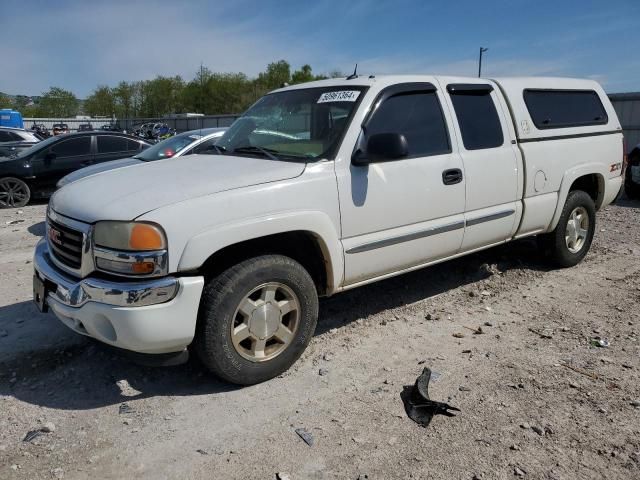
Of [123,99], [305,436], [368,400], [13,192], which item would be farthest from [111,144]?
[123,99]

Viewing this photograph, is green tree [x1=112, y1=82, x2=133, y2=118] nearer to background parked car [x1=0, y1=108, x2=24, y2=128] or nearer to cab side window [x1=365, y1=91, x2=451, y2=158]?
background parked car [x1=0, y1=108, x2=24, y2=128]

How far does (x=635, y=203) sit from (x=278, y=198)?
8955mm

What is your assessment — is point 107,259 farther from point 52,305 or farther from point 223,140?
point 223,140

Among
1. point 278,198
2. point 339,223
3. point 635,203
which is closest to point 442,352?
point 339,223

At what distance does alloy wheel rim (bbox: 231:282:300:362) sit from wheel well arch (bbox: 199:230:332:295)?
24cm

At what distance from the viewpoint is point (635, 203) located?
9719 millimetres

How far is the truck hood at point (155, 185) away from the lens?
292 cm

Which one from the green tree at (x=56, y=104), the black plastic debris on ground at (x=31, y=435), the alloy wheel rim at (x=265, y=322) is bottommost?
the black plastic debris on ground at (x=31, y=435)

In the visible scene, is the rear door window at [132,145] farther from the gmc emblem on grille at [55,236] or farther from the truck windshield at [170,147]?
the gmc emblem on grille at [55,236]

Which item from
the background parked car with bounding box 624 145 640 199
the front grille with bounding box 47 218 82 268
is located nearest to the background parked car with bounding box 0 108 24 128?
the background parked car with bounding box 624 145 640 199

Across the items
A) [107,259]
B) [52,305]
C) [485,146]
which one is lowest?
[52,305]

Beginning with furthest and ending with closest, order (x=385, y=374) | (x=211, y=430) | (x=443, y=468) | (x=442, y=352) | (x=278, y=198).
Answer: (x=442, y=352), (x=385, y=374), (x=278, y=198), (x=211, y=430), (x=443, y=468)

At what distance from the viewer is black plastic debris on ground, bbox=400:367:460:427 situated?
2.93m

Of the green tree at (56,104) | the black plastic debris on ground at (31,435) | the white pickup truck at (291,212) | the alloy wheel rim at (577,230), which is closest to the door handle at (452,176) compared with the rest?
the white pickup truck at (291,212)
